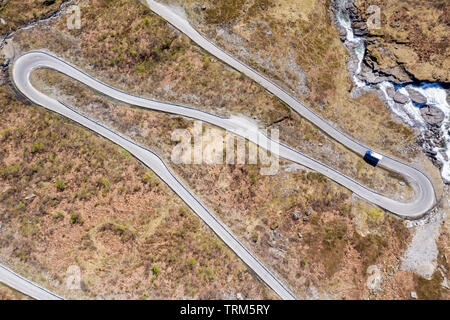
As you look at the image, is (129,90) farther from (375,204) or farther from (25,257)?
(375,204)

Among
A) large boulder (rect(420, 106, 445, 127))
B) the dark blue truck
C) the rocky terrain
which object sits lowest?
the dark blue truck

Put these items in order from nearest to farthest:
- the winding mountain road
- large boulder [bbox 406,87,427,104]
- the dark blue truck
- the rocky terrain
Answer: the winding mountain road < the dark blue truck < the rocky terrain < large boulder [bbox 406,87,427,104]

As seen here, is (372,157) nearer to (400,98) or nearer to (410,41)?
(400,98)

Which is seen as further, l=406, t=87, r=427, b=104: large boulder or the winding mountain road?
l=406, t=87, r=427, b=104: large boulder

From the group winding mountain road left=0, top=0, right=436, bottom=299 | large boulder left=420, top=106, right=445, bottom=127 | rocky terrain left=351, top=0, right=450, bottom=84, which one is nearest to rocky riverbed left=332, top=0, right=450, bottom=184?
large boulder left=420, top=106, right=445, bottom=127

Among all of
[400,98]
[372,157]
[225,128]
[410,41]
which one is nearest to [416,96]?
[400,98]

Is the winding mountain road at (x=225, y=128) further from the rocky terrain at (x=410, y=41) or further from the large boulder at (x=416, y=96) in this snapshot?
the rocky terrain at (x=410, y=41)

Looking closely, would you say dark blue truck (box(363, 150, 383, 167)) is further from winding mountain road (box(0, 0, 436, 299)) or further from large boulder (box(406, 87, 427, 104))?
large boulder (box(406, 87, 427, 104))

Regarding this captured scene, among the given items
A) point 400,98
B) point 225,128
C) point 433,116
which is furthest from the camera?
point 400,98

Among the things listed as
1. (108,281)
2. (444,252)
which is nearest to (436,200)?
(444,252)
